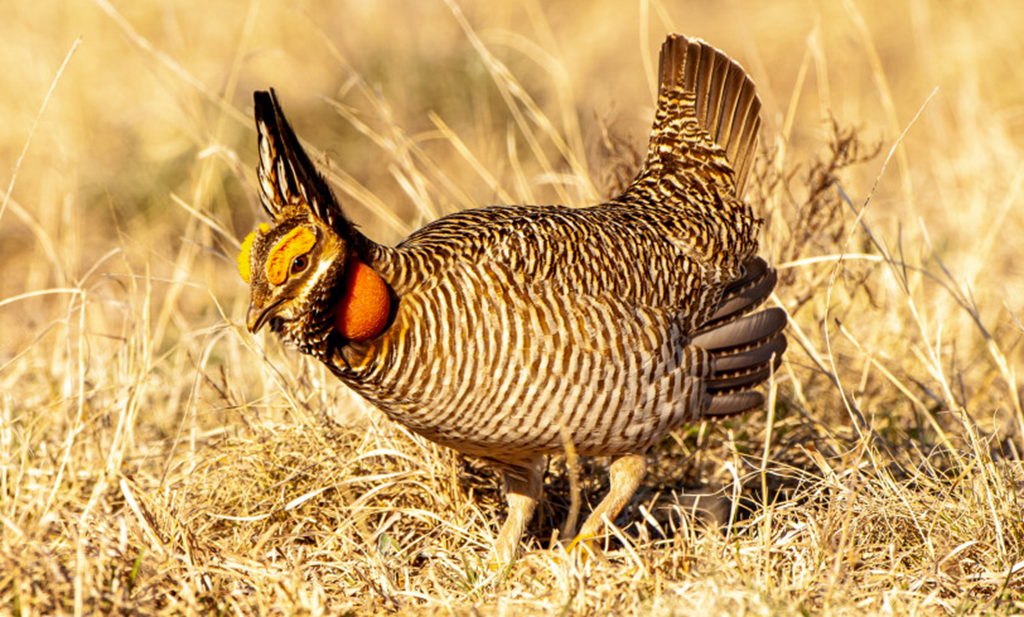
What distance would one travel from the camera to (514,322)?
305cm

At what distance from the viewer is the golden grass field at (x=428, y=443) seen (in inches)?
113

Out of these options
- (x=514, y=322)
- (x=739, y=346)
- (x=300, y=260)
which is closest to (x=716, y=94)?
(x=739, y=346)

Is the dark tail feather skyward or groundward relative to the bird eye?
groundward

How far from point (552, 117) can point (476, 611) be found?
5412 millimetres

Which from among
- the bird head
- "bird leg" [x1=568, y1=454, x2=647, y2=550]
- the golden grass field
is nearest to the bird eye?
the bird head

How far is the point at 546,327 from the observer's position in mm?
3078

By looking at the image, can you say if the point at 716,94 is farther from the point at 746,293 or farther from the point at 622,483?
the point at 622,483

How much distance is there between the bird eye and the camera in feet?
9.68

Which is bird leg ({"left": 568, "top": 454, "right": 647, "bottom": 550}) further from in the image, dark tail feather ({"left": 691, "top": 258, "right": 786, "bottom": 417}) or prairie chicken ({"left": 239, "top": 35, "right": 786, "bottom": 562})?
A: dark tail feather ({"left": 691, "top": 258, "right": 786, "bottom": 417})

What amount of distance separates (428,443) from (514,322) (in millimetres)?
878

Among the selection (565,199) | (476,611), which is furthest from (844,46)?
(476,611)

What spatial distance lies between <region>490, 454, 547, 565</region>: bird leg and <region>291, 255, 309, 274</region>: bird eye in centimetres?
97

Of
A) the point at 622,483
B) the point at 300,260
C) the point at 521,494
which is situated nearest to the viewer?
the point at 300,260

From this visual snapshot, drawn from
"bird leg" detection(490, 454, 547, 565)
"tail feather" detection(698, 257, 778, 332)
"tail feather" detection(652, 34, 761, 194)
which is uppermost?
"tail feather" detection(652, 34, 761, 194)
